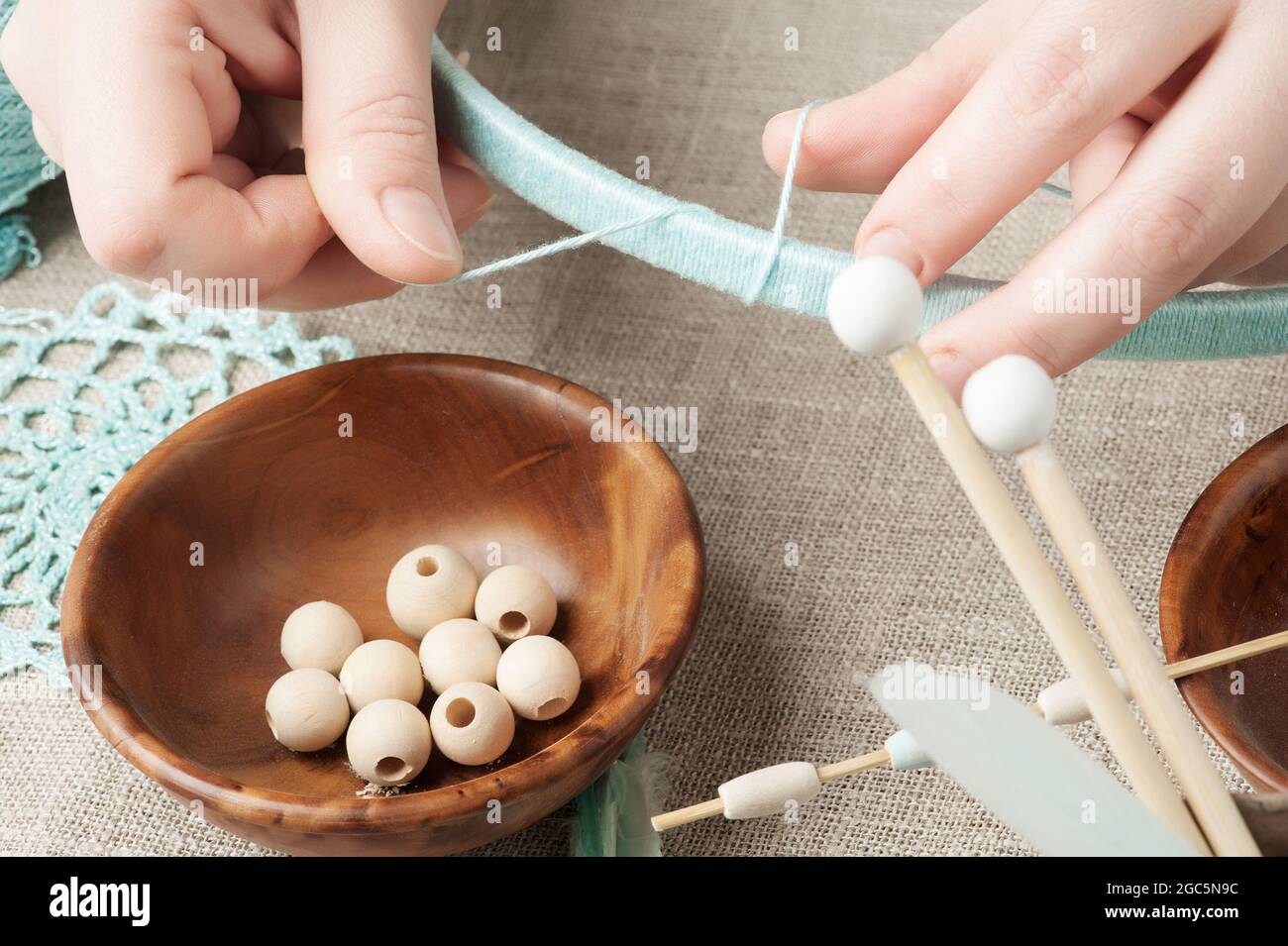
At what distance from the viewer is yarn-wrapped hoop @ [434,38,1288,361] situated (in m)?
0.45

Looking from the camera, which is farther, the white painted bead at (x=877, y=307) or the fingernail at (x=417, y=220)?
the fingernail at (x=417, y=220)

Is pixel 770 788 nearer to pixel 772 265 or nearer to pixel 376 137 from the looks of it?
pixel 772 265

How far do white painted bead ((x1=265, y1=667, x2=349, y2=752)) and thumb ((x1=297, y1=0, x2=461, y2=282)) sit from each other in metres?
0.17

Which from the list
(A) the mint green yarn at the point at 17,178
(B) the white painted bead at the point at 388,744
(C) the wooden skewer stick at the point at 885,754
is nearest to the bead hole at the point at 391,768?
(B) the white painted bead at the point at 388,744

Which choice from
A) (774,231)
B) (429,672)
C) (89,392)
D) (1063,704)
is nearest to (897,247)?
(774,231)

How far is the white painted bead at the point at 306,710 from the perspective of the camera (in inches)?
19.1

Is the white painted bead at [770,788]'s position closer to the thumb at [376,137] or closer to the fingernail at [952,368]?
the fingernail at [952,368]

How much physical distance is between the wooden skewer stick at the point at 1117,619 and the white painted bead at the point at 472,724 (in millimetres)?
273

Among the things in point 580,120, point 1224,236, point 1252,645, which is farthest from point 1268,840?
point 580,120

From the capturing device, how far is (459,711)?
0.48m

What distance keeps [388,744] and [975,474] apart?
0.95ft

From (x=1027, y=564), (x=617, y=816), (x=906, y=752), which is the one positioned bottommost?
(x=617, y=816)

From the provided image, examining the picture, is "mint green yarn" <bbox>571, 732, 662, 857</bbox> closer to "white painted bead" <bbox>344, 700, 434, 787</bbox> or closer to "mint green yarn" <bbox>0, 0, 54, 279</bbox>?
"white painted bead" <bbox>344, 700, 434, 787</bbox>

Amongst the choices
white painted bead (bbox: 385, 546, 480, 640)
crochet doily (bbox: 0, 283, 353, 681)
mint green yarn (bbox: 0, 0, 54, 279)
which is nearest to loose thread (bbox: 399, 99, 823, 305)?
white painted bead (bbox: 385, 546, 480, 640)
